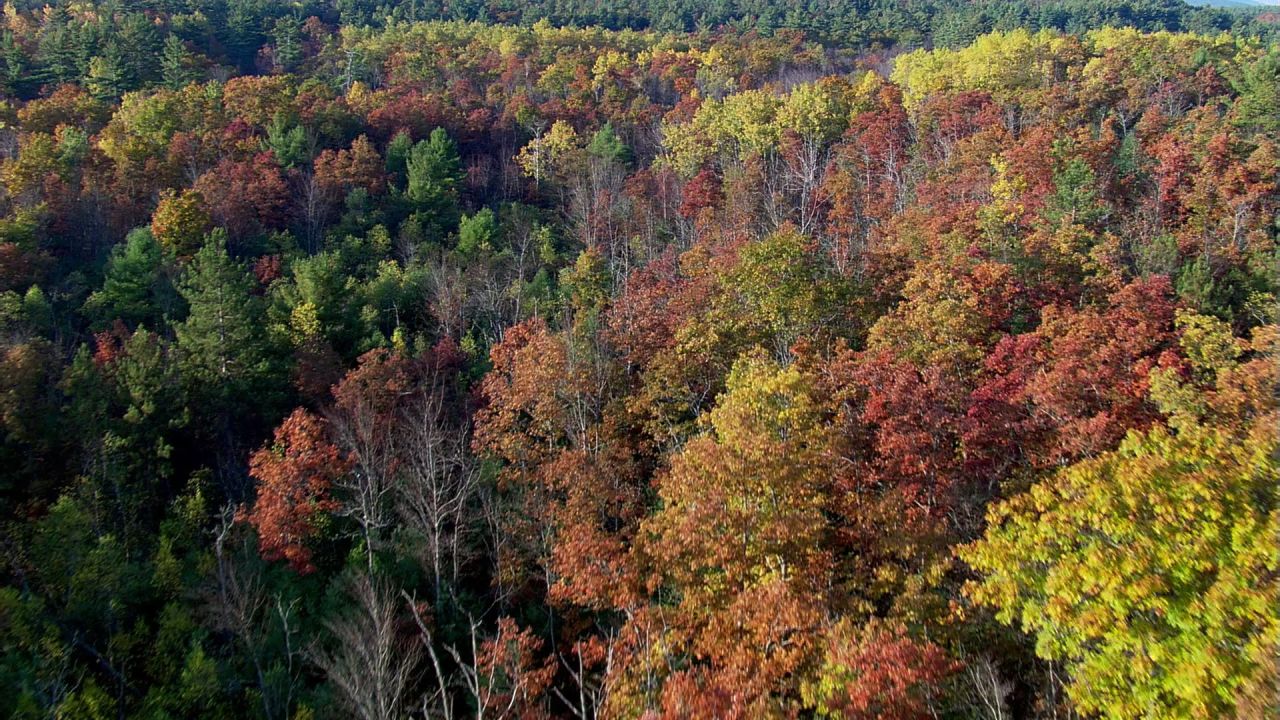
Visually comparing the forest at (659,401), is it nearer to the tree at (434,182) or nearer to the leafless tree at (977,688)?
the leafless tree at (977,688)

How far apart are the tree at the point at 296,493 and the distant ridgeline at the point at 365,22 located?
1877 inches

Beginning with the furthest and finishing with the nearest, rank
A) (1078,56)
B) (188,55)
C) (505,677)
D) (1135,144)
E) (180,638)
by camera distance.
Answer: (188,55), (1078,56), (1135,144), (180,638), (505,677)

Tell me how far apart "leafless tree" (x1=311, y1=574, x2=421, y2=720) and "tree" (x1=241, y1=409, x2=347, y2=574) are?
297 centimetres

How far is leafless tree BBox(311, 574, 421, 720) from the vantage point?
1244 cm

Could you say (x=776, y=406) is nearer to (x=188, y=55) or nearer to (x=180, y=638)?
(x=180, y=638)

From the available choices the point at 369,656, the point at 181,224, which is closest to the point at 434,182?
the point at 181,224

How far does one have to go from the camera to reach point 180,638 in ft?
54.0

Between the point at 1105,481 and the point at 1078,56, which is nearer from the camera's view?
the point at 1105,481

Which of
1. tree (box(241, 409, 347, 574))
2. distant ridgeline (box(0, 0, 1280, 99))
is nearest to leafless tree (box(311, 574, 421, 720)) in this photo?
tree (box(241, 409, 347, 574))

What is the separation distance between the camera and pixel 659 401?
72.3 feet

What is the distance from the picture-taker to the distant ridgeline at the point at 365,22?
53219 millimetres

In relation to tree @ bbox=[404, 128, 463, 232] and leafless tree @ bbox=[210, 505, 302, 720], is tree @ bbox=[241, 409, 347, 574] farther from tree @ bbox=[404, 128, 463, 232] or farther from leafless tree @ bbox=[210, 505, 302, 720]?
tree @ bbox=[404, 128, 463, 232]

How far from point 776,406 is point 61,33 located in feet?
220

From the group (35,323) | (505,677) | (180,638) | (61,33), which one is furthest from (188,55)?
(505,677)
